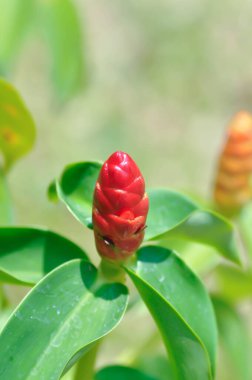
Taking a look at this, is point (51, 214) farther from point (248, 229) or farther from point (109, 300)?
point (109, 300)

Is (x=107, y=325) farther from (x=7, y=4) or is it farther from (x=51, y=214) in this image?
(x=51, y=214)

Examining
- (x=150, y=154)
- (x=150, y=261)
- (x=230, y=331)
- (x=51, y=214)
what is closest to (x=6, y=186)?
(x=150, y=261)

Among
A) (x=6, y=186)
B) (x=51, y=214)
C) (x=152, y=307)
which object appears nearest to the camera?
(x=152, y=307)

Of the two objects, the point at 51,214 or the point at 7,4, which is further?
the point at 51,214

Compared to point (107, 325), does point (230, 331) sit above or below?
below

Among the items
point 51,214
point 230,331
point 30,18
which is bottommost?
point 51,214

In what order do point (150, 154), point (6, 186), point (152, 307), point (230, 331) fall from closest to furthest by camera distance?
1. point (152, 307)
2. point (6, 186)
3. point (230, 331)
4. point (150, 154)

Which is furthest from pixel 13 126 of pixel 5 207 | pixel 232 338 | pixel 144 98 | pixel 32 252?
pixel 144 98
